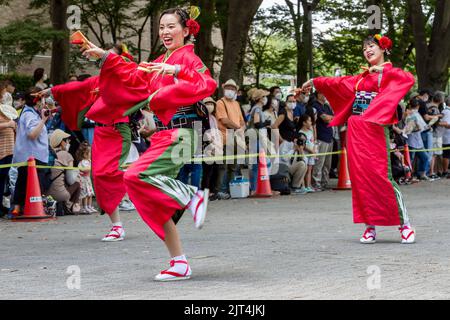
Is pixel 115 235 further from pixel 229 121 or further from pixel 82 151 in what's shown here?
pixel 229 121

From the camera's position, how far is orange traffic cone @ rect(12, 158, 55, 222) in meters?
13.5

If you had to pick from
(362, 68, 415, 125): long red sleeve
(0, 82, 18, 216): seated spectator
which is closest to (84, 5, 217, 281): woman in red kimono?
(362, 68, 415, 125): long red sleeve

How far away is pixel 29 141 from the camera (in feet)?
44.6

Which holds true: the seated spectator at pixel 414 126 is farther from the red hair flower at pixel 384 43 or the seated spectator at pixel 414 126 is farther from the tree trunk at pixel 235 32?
the red hair flower at pixel 384 43

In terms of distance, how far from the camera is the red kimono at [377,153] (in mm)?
10016

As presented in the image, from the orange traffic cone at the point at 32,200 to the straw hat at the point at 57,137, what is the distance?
1093mm

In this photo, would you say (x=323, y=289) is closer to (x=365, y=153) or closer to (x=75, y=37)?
(x=75, y=37)

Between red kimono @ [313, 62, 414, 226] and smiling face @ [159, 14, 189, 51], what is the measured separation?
281 cm

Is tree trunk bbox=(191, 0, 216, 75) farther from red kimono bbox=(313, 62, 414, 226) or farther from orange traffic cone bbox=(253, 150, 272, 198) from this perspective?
red kimono bbox=(313, 62, 414, 226)

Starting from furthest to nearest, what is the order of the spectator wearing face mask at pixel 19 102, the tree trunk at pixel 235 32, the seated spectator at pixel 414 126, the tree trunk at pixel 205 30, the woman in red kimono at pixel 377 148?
the tree trunk at pixel 205 30 < the seated spectator at pixel 414 126 < the tree trunk at pixel 235 32 < the spectator wearing face mask at pixel 19 102 < the woman in red kimono at pixel 377 148

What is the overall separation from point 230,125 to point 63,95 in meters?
5.91

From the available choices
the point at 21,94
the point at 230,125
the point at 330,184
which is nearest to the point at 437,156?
the point at 330,184

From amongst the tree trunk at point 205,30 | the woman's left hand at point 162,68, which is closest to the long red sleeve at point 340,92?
the woman's left hand at point 162,68

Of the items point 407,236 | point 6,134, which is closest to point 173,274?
point 407,236
